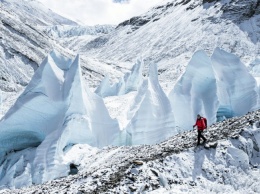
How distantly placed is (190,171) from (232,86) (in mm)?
14462

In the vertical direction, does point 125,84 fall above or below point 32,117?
above

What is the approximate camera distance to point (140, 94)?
25.4 m

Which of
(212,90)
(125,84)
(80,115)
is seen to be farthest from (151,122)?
(125,84)

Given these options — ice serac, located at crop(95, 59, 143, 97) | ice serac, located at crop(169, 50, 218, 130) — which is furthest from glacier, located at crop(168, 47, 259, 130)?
ice serac, located at crop(95, 59, 143, 97)

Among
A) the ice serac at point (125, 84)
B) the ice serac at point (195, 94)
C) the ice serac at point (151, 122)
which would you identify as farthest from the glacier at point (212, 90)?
the ice serac at point (125, 84)

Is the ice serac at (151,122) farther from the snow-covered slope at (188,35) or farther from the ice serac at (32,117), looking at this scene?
the snow-covered slope at (188,35)

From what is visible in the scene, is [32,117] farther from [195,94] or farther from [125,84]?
[125,84]

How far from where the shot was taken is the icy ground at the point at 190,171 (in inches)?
460

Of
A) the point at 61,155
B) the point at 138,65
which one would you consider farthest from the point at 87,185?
the point at 138,65

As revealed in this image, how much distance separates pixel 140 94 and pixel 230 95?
557cm

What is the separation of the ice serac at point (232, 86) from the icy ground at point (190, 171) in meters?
10.6

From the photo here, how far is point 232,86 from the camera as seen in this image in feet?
85.2

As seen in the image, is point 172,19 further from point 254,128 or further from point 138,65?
point 254,128

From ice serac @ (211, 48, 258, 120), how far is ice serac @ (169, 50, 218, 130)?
69 centimetres
